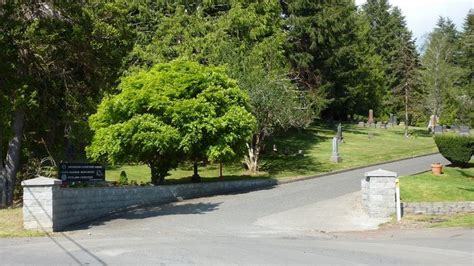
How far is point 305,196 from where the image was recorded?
2217cm

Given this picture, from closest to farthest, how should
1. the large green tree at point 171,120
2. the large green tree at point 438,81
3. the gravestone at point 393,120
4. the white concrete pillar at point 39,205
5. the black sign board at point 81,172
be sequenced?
the white concrete pillar at point 39,205, the black sign board at point 81,172, the large green tree at point 171,120, the large green tree at point 438,81, the gravestone at point 393,120

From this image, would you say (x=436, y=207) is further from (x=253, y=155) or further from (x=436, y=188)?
(x=253, y=155)

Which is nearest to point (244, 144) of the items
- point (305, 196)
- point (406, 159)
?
point (305, 196)

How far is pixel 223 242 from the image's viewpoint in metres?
12.8

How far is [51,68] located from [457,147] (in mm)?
18689

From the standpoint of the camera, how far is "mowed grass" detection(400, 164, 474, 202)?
749 inches

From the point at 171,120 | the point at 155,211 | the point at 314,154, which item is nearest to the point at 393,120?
the point at 314,154

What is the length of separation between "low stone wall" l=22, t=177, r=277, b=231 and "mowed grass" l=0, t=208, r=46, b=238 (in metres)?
0.27

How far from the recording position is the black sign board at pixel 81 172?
1983cm

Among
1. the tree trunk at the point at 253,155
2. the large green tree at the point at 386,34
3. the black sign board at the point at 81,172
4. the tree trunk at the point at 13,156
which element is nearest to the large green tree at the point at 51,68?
the tree trunk at the point at 13,156

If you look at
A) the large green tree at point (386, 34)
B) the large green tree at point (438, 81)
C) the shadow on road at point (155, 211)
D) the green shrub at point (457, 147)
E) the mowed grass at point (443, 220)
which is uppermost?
the large green tree at point (386, 34)

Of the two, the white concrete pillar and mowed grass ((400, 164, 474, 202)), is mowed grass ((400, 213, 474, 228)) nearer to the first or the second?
mowed grass ((400, 164, 474, 202))

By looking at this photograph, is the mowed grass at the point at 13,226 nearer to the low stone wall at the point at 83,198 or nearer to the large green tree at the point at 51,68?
the low stone wall at the point at 83,198

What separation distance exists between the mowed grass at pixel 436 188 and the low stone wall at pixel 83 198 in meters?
7.65
